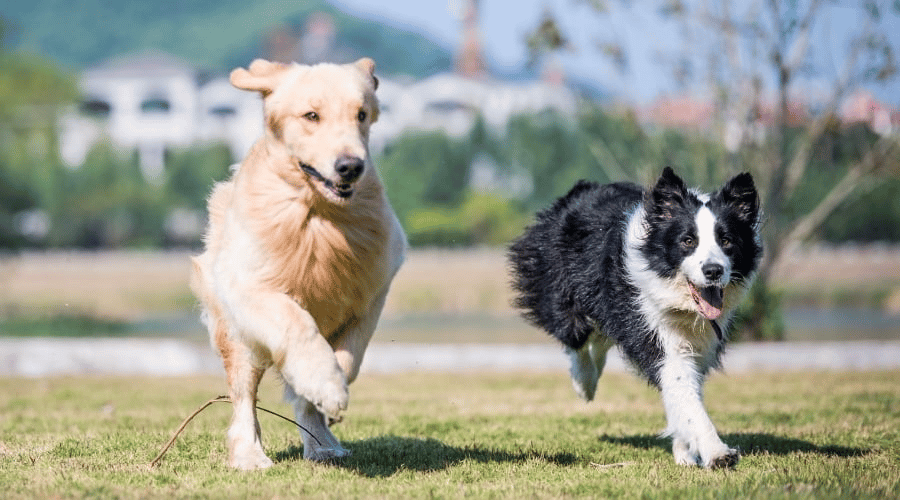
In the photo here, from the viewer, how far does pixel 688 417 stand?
6031mm

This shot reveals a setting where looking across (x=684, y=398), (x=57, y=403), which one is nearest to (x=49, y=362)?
(x=57, y=403)

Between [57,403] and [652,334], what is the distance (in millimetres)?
6253

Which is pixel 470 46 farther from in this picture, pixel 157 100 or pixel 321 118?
pixel 321 118

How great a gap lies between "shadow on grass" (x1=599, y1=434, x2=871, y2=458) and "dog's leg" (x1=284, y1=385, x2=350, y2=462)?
6.55 feet

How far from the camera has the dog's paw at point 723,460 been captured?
5853 millimetres

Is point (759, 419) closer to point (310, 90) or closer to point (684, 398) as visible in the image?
point (684, 398)

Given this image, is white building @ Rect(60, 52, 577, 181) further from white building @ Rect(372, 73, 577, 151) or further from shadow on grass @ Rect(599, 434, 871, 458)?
shadow on grass @ Rect(599, 434, 871, 458)

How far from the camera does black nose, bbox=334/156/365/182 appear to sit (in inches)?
204

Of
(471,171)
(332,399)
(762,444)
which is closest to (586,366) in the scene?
(762,444)

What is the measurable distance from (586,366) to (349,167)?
10.3ft


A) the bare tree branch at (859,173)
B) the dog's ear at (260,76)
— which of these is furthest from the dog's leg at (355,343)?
the bare tree branch at (859,173)

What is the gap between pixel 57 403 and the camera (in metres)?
10.2

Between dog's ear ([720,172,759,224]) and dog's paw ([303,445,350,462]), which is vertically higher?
dog's ear ([720,172,759,224])

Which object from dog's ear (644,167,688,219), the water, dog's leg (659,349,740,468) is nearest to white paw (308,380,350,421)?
dog's leg (659,349,740,468)
